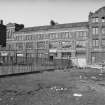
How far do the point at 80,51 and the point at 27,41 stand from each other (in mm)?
17866

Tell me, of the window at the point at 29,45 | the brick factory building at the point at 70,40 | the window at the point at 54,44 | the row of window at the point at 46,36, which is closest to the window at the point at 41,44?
the brick factory building at the point at 70,40

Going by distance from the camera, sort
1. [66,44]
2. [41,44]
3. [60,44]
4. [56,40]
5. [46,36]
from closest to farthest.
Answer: [66,44] → [60,44] → [56,40] → [46,36] → [41,44]

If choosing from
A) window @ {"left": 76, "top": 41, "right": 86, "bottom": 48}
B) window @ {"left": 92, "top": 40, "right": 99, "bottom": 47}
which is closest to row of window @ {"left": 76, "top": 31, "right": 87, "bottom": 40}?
window @ {"left": 76, "top": 41, "right": 86, "bottom": 48}

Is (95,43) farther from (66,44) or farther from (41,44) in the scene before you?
(41,44)

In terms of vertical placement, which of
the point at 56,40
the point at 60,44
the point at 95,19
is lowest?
the point at 60,44

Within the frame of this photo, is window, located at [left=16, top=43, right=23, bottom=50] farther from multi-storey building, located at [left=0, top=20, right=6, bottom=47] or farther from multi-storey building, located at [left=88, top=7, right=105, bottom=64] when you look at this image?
multi-storey building, located at [left=88, top=7, right=105, bottom=64]

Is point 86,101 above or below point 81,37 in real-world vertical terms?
below

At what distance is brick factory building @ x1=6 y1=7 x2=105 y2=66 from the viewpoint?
40.0 m

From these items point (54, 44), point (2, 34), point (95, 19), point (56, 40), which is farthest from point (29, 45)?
point (95, 19)

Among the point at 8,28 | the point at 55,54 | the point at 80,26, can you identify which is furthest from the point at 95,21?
the point at 8,28

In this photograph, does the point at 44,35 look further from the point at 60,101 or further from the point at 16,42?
the point at 60,101

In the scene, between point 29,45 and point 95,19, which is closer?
point 95,19

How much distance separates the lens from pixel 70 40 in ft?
145

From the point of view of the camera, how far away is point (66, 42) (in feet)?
147
